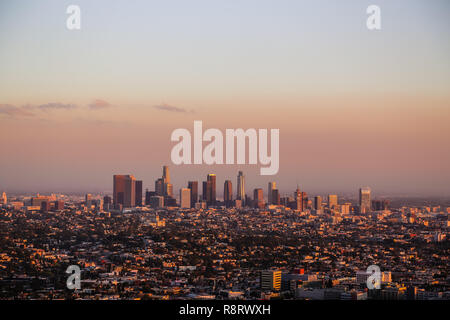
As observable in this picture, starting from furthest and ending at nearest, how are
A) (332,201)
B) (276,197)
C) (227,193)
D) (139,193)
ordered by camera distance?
(139,193) < (332,201) < (276,197) < (227,193)

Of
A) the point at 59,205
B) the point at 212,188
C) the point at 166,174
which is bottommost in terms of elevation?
the point at 59,205

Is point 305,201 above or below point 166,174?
below

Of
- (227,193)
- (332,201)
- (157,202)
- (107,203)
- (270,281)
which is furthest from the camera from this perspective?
(157,202)

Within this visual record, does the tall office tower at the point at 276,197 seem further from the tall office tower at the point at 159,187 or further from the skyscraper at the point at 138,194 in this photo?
the skyscraper at the point at 138,194

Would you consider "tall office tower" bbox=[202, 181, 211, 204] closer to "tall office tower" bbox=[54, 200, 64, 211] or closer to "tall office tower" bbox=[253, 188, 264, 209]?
"tall office tower" bbox=[253, 188, 264, 209]

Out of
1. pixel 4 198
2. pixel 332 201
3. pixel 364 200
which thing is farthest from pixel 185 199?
pixel 4 198

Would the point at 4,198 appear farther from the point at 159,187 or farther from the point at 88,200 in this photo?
the point at 159,187
